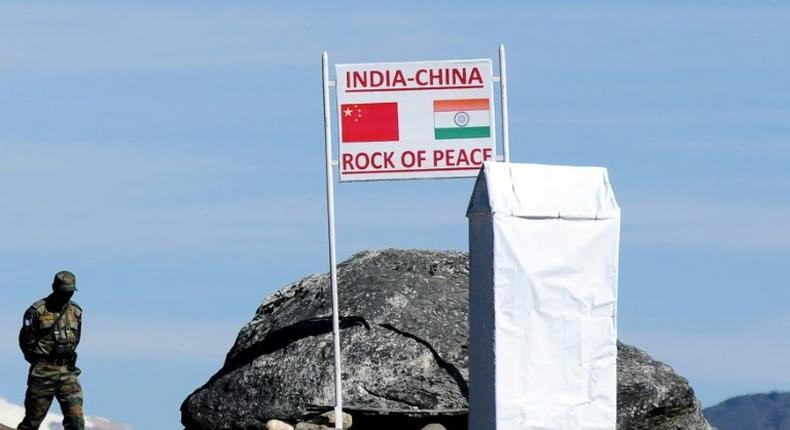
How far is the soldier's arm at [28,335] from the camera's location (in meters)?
20.8

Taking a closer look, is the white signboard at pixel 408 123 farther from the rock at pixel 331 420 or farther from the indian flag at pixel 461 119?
the rock at pixel 331 420

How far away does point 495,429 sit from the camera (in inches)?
669

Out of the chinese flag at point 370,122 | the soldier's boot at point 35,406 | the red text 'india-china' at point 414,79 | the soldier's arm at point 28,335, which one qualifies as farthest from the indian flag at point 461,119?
the soldier's boot at point 35,406

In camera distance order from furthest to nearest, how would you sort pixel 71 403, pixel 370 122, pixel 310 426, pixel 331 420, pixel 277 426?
pixel 71 403, pixel 370 122, pixel 277 426, pixel 331 420, pixel 310 426

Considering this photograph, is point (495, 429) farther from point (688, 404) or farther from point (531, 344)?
point (688, 404)

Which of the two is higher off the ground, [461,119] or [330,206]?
[461,119]

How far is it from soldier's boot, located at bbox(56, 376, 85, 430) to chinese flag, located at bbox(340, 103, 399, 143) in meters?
5.00

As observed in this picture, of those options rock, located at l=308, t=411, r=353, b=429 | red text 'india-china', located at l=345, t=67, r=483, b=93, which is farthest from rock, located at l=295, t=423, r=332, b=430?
red text 'india-china', located at l=345, t=67, r=483, b=93

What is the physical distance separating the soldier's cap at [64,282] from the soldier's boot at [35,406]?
145 centimetres

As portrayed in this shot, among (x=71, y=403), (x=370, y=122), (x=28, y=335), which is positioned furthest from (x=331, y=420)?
(x=28, y=335)

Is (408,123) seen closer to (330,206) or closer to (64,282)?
(330,206)

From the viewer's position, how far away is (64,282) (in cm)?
2072

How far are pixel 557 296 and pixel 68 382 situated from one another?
738 cm

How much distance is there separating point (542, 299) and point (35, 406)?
760 cm
